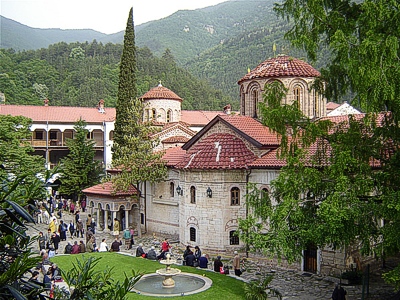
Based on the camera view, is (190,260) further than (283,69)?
No

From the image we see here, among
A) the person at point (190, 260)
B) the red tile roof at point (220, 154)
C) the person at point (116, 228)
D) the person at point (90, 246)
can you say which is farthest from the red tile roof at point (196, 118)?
the person at point (190, 260)

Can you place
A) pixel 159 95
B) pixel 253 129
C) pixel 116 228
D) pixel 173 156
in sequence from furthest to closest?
pixel 159 95, pixel 173 156, pixel 116 228, pixel 253 129

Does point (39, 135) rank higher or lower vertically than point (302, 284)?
higher

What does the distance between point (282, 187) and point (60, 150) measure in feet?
128

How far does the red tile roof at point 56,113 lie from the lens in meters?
43.1

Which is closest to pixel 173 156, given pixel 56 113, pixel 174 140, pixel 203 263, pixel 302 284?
pixel 174 140

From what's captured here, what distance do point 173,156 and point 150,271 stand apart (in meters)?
10.1

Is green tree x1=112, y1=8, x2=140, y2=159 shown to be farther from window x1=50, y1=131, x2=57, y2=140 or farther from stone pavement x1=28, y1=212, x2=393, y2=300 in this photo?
window x1=50, y1=131, x2=57, y2=140

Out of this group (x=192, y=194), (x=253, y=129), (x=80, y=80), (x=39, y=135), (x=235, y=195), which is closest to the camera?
(x=235, y=195)

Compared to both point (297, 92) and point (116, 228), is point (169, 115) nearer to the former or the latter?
point (116, 228)

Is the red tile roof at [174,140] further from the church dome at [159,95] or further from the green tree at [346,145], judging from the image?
the green tree at [346,145]

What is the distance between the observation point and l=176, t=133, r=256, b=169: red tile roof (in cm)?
2014

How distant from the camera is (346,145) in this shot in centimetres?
1077

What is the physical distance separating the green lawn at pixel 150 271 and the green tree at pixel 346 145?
10.9 feet
